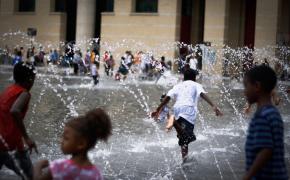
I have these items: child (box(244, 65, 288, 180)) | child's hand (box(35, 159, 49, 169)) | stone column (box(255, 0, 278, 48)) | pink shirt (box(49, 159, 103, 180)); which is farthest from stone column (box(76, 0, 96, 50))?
pink shirt (box(49, 159, 103, 180))

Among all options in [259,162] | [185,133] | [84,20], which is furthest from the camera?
[84,20]

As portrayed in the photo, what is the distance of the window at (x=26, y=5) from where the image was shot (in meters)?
45.8

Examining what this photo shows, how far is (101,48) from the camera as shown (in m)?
42.0

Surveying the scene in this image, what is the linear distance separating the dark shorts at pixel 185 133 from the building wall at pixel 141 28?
3117cm

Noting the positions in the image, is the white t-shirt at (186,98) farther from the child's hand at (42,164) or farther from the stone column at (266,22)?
the stone column at (266,22)

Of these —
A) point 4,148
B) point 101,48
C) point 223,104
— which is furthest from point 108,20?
point 4,148

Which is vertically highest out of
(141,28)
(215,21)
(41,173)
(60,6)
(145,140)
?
(60,6)

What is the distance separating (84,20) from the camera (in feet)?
137

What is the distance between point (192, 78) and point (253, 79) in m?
4.42

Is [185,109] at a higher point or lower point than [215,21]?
lower

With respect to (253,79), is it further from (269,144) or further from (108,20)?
(108,20)

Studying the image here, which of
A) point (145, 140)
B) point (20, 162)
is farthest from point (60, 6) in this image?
point (20, 162)

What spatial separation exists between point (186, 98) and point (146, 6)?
33611 mm

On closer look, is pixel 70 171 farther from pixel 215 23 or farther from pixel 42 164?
pixel 215 23
